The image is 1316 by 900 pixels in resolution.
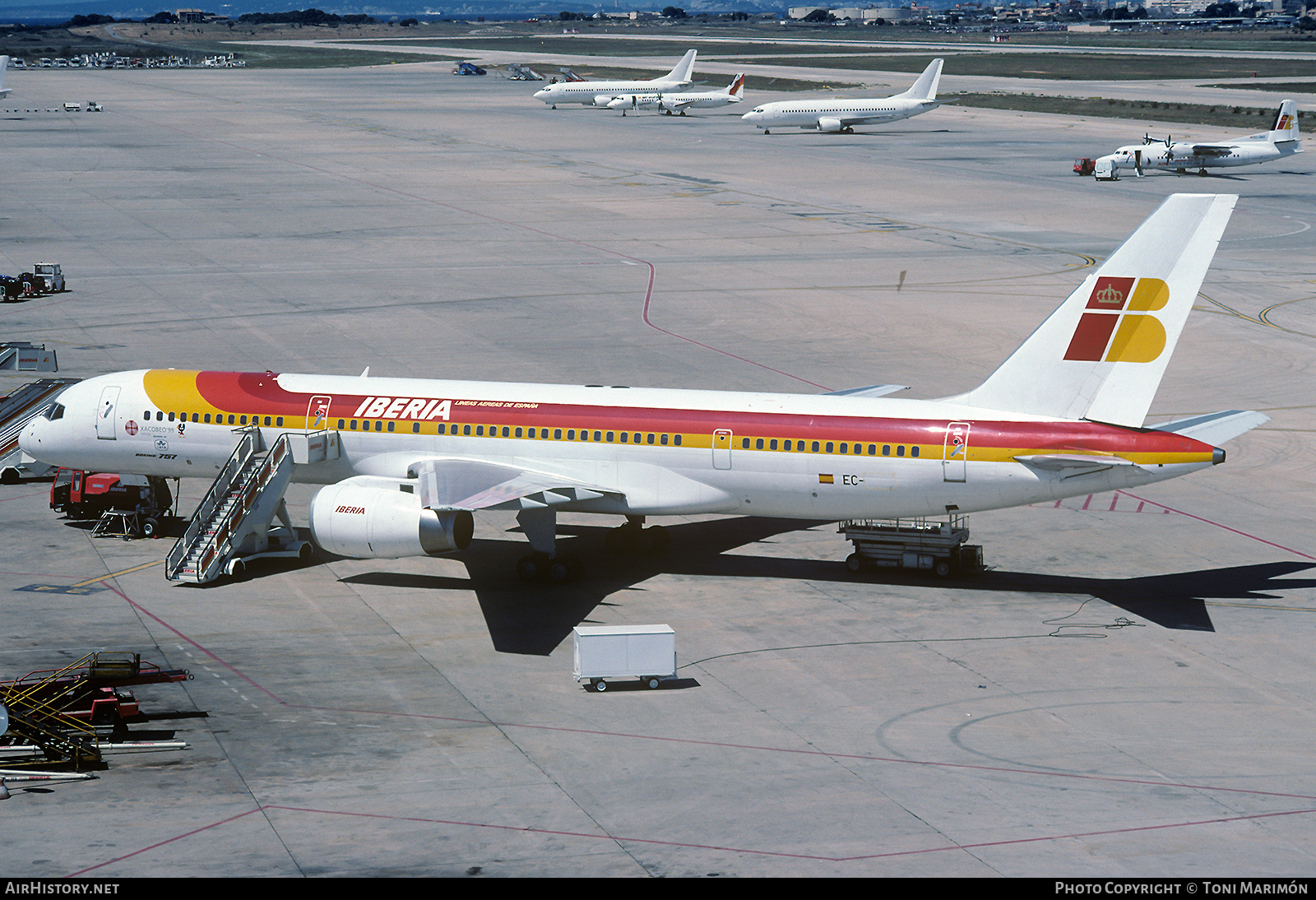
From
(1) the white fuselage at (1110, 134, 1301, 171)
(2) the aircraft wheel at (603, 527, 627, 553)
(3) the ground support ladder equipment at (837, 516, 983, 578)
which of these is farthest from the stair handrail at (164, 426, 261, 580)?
(1) the white fuselage at (1110, 134, 1301, 171)

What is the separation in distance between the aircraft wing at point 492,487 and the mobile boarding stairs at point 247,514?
3.20 meters

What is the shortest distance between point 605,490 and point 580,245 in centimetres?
5152

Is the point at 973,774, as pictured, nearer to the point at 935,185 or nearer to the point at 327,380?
the point at 327,380

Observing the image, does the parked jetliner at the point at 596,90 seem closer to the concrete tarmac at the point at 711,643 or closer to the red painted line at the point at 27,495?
the concrete tarmac at the point at 711,643

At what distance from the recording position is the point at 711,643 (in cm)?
3188

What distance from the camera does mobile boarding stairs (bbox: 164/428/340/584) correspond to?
118ft

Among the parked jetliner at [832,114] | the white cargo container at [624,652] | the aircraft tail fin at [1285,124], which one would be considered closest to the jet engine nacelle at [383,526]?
the white cargo container at [624,652]

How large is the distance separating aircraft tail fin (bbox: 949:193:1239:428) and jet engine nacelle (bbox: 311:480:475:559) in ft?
44.6

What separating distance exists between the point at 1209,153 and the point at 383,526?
3916 inches

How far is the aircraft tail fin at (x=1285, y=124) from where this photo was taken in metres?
115

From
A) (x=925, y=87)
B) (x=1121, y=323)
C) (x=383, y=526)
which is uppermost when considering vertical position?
(x=925, y=87)

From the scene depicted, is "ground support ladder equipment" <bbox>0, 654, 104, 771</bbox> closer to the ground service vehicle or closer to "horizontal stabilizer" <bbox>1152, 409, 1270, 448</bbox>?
"horizontal stabilizer" <bbox>1152, 409, 1270, 448</bbox>

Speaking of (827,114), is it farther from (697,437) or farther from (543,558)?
(543,558)

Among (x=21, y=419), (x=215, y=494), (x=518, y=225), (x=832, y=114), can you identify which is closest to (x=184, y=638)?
(x=215, y=494)
